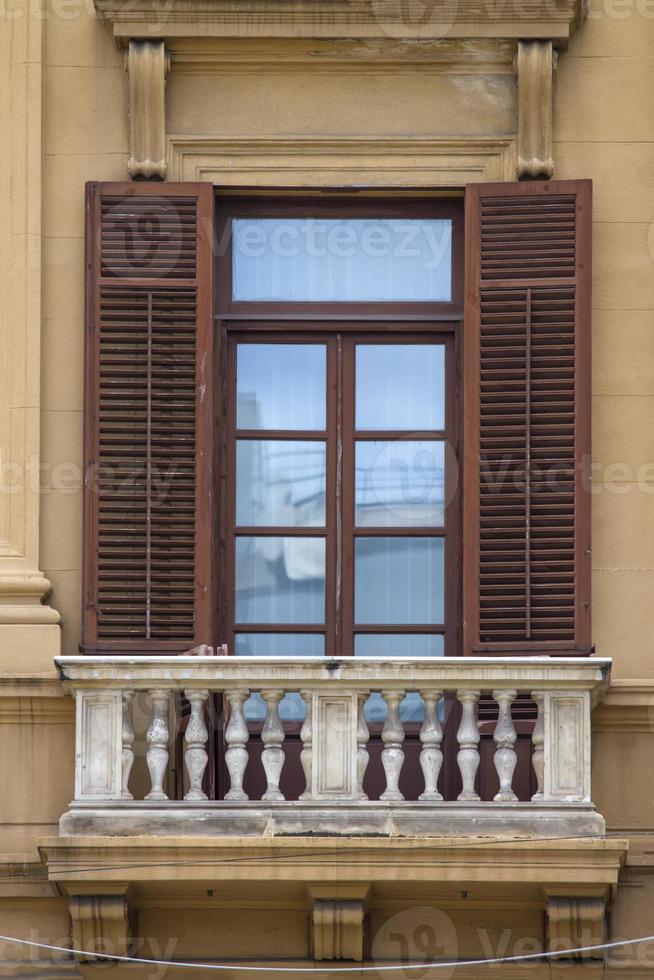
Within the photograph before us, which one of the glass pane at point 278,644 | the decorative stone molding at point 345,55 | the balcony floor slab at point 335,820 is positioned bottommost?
the balcony floor slab at point 335,820

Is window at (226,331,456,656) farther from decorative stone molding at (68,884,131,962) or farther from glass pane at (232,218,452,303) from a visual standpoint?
decorative stone molding at (68,884,131,962)

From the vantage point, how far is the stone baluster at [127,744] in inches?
450

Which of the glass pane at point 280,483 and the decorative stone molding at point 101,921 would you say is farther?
the glass pane at point 280,483

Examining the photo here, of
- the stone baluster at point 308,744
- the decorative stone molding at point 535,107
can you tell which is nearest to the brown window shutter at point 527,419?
the decorative stone molding at point 535,107

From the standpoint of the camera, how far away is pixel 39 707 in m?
11.9

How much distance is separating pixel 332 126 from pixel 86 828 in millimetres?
3897

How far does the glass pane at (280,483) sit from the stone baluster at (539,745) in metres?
1.71

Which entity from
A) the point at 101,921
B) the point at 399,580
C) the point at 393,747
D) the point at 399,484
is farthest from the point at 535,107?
the point at 101,921

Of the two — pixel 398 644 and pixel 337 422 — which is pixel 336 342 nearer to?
pixel 337 422

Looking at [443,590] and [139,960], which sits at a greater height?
[443,590]

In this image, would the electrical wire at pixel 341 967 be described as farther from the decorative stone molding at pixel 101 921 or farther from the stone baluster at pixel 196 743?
the stone baluster at pixel 196 743

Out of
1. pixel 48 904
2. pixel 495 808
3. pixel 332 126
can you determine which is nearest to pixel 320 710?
pixel 495 808

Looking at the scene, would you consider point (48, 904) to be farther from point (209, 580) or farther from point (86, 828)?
point (209, 580)

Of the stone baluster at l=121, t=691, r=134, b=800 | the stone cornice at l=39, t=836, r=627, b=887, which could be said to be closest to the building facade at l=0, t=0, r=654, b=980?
the stone baluster at l=121, t=691, r=134, b=800
